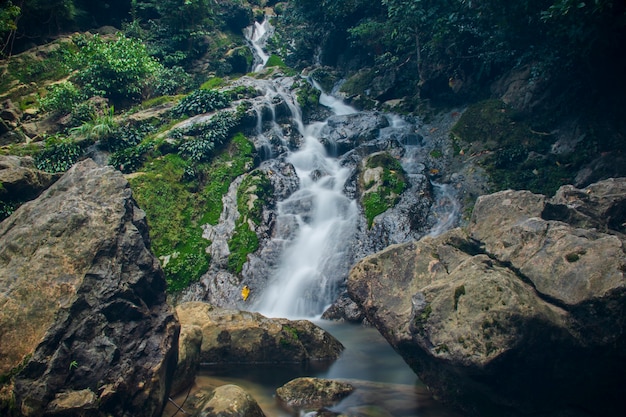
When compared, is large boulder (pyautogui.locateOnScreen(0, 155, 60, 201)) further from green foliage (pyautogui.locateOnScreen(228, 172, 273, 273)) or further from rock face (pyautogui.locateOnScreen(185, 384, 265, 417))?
rock face (pyautogui.locateOnScreen(185, 384, 265, 417))

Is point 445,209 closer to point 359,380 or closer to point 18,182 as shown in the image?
point 359,380

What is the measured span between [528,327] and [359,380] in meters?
3.41

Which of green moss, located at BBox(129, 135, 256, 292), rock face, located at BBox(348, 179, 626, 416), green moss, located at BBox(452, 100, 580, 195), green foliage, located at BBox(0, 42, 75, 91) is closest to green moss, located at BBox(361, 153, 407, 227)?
green moss, located at BBox(452, 100, 580, 195)

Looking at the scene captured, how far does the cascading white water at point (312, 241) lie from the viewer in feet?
36.5

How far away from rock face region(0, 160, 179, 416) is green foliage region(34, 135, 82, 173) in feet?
29.1

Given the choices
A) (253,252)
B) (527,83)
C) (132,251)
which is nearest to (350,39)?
(527,83)

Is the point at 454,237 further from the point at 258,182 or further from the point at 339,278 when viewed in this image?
the point at 258,182

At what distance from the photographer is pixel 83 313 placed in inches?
204

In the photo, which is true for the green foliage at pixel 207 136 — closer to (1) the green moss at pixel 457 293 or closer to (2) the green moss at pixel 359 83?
(2) the green moss at pixel 359 83

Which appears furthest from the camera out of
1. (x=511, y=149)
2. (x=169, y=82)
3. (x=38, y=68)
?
(x=169, y=82)

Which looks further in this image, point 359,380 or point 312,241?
point 312,241

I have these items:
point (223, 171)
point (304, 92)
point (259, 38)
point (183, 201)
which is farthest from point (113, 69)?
point (259, 38)

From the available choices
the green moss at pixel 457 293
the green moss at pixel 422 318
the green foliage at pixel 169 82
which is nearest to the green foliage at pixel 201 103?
the green foliage at pixel 169 82

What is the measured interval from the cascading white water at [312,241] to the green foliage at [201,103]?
4402 millimetres
